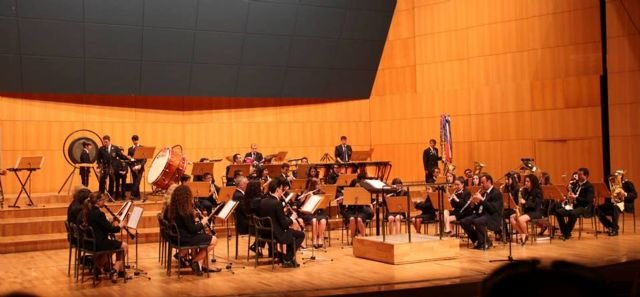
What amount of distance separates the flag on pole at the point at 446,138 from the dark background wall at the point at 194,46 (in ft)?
9.87

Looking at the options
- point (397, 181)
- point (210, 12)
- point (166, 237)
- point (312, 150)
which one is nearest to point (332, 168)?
point (312, 150)

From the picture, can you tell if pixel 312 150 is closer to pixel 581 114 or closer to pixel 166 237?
pixel 581 114

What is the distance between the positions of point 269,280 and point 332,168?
7.64 meters

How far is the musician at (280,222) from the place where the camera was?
9133 mm

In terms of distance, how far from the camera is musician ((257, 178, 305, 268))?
913cm

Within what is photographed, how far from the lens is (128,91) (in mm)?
16094

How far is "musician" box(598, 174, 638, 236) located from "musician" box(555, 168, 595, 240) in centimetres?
42

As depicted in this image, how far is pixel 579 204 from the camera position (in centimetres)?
1128

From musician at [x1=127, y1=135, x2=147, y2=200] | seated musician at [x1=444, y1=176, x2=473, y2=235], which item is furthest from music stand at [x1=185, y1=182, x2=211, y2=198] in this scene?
seated musician at [x1=444, y1=176, x2=473, y2=235]

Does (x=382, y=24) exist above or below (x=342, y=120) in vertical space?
above

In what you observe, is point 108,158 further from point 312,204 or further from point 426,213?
point 426,213

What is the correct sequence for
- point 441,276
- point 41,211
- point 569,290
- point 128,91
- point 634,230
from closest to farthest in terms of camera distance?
point 569,290, point 441,276, point 634,230, point 41,211, point 128,91

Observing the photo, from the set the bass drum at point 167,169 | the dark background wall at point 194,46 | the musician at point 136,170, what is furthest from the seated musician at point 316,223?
the dark background wall at point 194,46

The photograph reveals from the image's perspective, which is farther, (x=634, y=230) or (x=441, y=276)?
(x=634, y=230)
